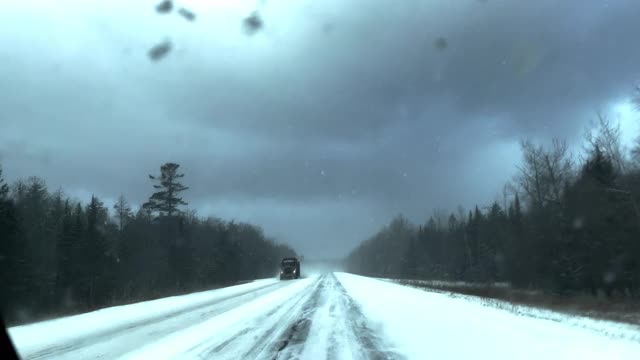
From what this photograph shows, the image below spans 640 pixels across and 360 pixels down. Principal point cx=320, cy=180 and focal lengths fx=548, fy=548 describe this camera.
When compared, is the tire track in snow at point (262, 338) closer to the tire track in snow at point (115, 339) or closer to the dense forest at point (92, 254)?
the tire track in snow at point (115, 339)

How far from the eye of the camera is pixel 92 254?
6450 cm

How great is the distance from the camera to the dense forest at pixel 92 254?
46.8 metres

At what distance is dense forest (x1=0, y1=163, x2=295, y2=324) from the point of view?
46.8 meters

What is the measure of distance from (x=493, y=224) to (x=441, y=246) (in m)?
38.7

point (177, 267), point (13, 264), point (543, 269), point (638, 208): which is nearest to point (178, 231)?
point (177, 267)

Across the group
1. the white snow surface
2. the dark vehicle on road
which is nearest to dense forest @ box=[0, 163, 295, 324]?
the dark vehicle on road

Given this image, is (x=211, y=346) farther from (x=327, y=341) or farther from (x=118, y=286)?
(x=118, y=286)

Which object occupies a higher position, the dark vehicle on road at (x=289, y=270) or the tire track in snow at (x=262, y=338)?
the dark vehicle on road at (x=289, y=270)

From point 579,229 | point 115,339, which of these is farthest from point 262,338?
point 579,229

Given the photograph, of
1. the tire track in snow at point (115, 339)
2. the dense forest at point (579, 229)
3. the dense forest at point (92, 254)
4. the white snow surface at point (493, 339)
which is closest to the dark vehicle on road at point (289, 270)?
the dense forest at point (92, 254)

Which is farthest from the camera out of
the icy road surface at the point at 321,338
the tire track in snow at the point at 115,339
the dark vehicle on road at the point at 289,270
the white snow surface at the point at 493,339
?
the dark vehicle on road at the point at 289,270

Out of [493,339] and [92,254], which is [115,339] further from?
[92,254]

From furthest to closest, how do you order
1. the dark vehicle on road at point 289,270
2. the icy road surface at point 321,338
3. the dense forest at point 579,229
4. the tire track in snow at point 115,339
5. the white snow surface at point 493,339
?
the dark vehicle on road at point 289,270 → the dense forest at point 579,229 → the tire track in snow at point 115,339 → the icy road surface at point 321,338 → the white snow surface at point 493,339

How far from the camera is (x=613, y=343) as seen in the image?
11883 millimetres
